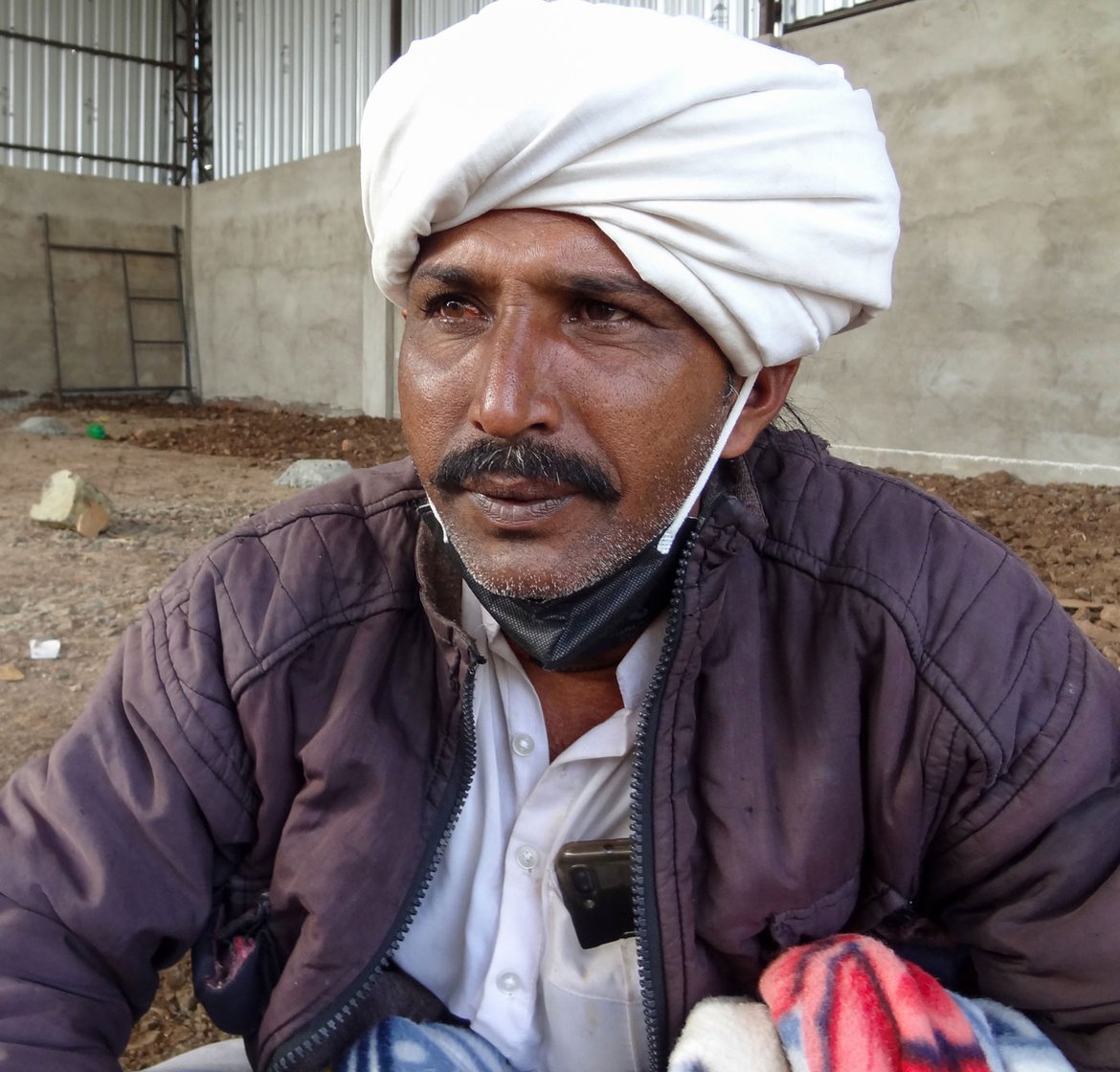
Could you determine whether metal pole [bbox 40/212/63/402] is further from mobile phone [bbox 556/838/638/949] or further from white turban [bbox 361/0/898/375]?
mobile phone [bbox 556/838/638/949]

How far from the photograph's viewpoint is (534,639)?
1344 mm

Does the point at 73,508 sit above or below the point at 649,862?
below

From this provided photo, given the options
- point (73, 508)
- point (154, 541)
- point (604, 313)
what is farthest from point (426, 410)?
point (73, 508)

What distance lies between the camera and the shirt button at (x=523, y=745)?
4.64ft

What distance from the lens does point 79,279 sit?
1339 cm

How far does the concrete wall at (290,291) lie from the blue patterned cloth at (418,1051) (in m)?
9.90

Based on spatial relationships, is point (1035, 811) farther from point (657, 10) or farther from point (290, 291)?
point (290, 291)

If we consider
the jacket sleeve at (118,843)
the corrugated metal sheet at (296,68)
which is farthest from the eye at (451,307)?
the corrugated metal sheet at (296,68)

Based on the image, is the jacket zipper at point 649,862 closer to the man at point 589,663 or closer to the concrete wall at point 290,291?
the man at point 589,663

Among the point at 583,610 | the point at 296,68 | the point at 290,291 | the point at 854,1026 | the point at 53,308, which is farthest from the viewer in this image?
the point at 53,308

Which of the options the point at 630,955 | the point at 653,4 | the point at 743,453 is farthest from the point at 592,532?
the point at 653,4

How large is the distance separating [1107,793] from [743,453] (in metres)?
0.61

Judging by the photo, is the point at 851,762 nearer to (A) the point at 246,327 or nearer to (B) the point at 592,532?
(B) the point at 592,532

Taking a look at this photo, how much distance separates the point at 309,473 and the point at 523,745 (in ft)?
20.0
